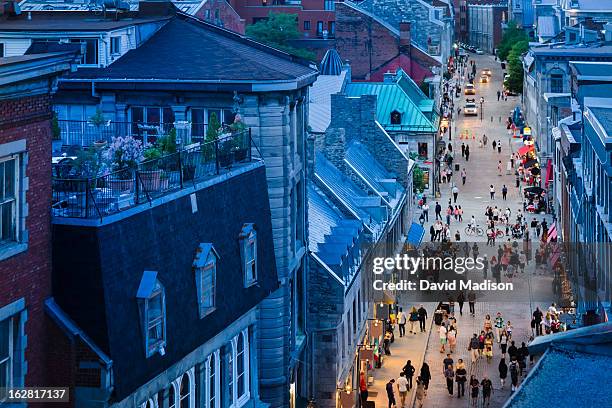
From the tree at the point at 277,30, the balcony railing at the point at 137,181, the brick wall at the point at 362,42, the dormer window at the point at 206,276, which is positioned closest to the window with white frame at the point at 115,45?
the balcony railing at the point at 137,181

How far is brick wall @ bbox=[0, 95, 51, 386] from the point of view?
22000 mm

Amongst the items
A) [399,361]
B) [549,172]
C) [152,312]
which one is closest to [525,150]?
[549,172]

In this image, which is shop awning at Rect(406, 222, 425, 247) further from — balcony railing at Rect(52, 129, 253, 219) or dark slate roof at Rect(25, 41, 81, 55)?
balcony railing at Rect(52, 129, 253, 219)

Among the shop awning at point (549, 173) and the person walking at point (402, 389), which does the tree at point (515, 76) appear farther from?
the person walking at point (402, 389)

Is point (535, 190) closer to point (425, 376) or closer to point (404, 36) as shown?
point (404, 36)

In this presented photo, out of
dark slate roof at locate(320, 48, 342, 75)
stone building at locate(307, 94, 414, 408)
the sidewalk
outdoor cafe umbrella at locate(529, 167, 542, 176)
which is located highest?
dark slate roof at locate(320, 48, 342, 75)

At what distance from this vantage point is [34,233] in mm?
22750

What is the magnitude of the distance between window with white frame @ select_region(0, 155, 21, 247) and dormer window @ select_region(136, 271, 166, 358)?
315 cm

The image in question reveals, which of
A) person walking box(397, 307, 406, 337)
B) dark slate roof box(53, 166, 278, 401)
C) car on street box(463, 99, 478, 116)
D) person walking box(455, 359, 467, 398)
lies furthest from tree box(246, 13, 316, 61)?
dark slate roof box(53, 166, 278, 401)

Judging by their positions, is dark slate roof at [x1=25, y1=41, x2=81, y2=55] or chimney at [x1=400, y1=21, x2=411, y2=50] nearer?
dark slate roof at [x1=25, y1=41, x2=81, y2=55]

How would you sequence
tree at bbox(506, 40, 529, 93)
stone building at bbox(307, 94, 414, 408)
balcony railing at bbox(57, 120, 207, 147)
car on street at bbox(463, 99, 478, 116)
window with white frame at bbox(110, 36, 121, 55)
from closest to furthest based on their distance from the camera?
balcony railing at bbox(57, 120, 207, 147), window with white frame at bbox(110, 36, 121, 55), stone building at bbox(307, 94, 414, 408), car on street at bbox(463, 99, 478, 116), tree at bbox(506, 40, 529, 93)

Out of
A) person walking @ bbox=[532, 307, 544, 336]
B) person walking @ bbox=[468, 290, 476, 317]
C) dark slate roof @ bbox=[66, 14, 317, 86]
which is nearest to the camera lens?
dark slate roof @ bbox=[66, 14, 317, 86]

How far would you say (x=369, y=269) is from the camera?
57.4 meters

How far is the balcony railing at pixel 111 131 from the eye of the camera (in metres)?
34.4
